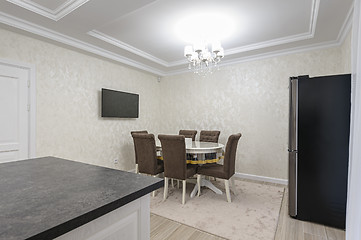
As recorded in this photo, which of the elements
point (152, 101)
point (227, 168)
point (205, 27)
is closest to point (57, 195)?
point (227, 168)

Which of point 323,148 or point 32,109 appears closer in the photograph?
point 323,148

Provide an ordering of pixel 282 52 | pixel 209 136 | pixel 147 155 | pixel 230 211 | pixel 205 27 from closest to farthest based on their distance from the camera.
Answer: pixel 230 211 → pixel 205 27 → pixel 147 155 → pixel 282 52 → pixel 209 136

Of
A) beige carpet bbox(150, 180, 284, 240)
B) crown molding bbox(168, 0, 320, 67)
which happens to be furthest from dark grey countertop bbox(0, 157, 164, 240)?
crown molding bbox(168, 0, 320, 67)

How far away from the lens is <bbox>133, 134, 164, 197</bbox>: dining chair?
2.96 m

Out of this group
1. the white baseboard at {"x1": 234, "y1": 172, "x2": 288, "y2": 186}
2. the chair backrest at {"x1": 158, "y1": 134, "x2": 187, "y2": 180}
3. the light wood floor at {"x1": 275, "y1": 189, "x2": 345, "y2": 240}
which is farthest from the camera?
the white baseboard at {"x1": 234, "y1": 172, "x2": 288, "y2": 186}

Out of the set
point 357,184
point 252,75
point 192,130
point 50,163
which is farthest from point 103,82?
point 357,184

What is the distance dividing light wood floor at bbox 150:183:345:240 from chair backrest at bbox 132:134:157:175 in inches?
33.8

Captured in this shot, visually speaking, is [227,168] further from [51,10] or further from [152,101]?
[51,10]

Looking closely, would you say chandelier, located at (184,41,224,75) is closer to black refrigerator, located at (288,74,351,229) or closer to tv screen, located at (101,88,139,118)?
black refrigerator, located at (288,74,351,229)

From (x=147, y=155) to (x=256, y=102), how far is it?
2.48m

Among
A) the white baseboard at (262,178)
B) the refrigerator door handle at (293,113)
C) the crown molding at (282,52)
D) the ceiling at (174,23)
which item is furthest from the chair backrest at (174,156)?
the crown molding at (282,52)

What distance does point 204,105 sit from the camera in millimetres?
4516

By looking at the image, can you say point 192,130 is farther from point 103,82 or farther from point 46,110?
point 46,110

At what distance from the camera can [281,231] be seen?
210cm
